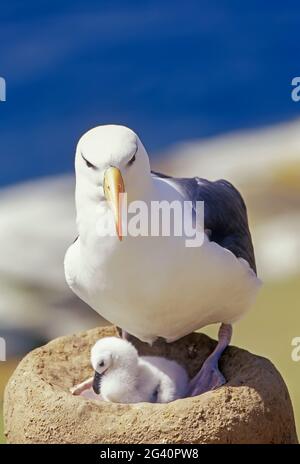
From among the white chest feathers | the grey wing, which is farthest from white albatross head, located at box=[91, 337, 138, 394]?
the grey wing

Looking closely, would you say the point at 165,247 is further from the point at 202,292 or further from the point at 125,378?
the point at 125,378

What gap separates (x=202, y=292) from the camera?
2.91m

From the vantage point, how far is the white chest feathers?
3.02 meters

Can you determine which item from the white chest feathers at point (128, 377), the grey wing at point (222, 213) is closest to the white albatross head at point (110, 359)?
the white chest feathers at point (128, 377)

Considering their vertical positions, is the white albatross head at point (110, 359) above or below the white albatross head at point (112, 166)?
below

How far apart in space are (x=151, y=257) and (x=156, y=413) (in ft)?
1.27

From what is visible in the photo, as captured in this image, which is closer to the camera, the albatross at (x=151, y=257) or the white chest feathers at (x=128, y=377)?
the albatross at (x=151, y=257)

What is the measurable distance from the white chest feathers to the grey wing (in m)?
0.38

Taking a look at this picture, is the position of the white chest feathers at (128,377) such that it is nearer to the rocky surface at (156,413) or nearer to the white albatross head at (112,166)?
the rocky surface at (156,413)

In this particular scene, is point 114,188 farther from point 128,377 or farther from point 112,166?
point 128,377

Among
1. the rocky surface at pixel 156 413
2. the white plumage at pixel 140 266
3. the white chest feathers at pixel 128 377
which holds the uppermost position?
the white plumage at pixel 140 266

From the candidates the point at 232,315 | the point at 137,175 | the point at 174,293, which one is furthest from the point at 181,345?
the point at 137,175

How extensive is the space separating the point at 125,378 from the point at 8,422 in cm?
33

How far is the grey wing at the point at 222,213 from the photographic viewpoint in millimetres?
3020
